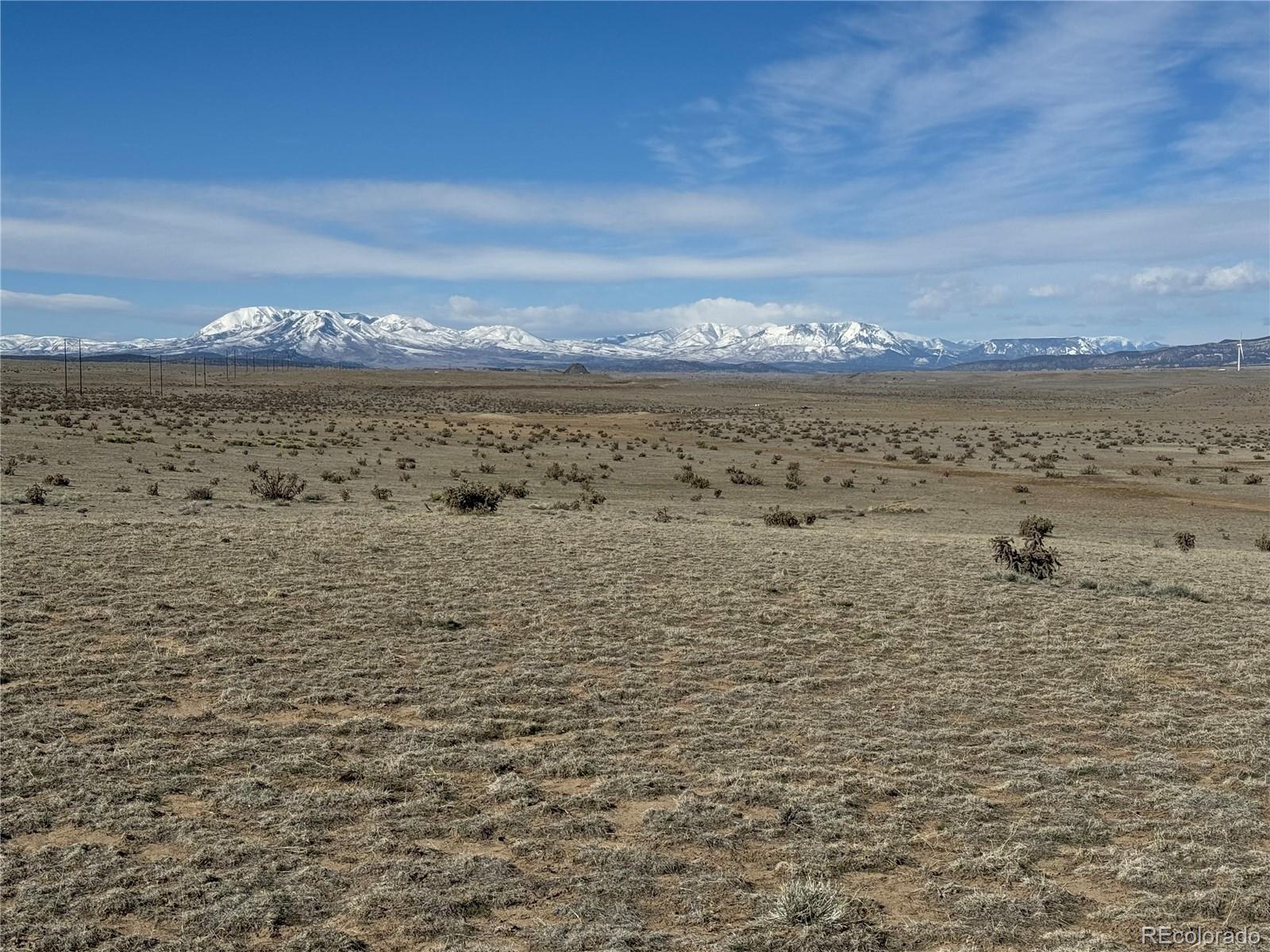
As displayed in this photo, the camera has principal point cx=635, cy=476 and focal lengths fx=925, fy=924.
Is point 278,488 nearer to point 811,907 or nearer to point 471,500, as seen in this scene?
point 471,500

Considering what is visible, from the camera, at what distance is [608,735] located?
8.88 metres

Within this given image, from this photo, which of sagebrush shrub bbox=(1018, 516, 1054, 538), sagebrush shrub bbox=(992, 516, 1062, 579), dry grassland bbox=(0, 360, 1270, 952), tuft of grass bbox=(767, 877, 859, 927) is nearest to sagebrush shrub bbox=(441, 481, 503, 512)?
dry grassland bbox=(0, 360, 1270, 952)

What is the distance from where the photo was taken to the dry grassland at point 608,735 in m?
5.84

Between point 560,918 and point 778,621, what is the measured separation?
8236 mm

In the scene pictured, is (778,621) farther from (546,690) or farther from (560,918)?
(560,918)

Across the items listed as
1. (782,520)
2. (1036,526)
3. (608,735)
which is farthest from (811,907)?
(782,520)

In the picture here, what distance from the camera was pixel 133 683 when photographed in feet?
31.7

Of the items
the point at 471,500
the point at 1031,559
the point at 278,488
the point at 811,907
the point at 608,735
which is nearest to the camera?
the point at 811,907

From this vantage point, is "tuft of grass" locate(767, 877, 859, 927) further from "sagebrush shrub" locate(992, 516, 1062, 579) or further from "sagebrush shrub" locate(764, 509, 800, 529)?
"sagebrush shrub" locate(764, 509, 800, 529)

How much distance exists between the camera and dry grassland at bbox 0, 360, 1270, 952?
5.84 meters

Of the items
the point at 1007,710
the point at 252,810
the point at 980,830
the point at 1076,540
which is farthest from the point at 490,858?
the point at 1076,540

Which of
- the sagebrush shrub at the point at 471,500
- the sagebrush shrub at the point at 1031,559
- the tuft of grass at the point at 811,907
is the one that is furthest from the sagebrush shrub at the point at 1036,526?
the tuft of grass at the point at 811,907

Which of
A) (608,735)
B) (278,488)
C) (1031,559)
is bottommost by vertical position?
(608,735)

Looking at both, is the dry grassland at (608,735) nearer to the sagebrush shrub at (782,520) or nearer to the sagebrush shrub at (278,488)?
the sagebrush shrub at (782,520)
